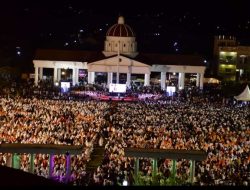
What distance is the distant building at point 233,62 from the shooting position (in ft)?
255

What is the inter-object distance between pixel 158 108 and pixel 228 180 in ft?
66.1

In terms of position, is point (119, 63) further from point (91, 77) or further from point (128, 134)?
point (128, 134)

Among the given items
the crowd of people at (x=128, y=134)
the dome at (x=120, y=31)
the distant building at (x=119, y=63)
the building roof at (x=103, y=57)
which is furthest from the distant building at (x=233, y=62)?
the crowd of people at (x=128, y=134)

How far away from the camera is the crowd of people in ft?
58.5

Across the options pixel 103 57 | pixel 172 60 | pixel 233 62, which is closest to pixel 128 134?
pixel 103 57

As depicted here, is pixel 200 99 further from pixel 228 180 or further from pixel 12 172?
pixel 12 172

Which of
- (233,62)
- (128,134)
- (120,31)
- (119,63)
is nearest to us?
(128,134)

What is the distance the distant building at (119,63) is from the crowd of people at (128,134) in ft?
82.2

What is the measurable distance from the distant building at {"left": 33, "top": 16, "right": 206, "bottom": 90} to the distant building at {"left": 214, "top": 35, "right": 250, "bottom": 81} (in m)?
10.3

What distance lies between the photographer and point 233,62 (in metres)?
78.4

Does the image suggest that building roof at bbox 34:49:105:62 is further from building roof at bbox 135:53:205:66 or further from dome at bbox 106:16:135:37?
building roof at bbox 135:53:205:66

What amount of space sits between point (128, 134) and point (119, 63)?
4055 cm

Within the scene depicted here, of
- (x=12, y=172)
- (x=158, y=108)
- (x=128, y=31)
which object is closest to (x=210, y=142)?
(x=158, y=108)

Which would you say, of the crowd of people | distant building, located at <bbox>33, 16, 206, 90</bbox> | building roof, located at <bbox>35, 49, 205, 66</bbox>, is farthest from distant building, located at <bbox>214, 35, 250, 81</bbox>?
the crowd of people
